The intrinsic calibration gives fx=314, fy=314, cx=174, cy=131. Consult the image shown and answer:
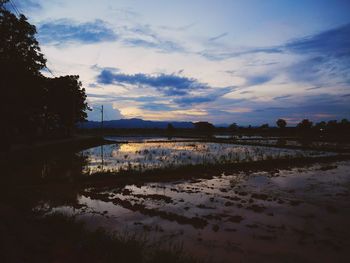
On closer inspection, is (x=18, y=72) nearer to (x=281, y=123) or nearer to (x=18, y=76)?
(x=18, y=76)

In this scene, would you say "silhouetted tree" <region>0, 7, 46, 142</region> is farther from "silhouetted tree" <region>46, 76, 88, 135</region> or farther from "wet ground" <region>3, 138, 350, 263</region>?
"silhouetted tree" <region>46, 76, 88, 135</region>

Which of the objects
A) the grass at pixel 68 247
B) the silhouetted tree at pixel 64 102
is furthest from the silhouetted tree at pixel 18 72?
the silhouetted tree at pixel 64 102

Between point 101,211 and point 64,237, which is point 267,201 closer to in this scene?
point 101,211

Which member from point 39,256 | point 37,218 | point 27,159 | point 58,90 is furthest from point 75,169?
point 58,90

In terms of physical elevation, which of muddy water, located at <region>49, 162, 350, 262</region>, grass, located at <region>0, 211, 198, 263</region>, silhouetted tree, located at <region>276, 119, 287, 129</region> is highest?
silhouetted tree, located at <region>276, 119, 287, 129</region>

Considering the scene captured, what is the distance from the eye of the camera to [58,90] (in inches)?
1731

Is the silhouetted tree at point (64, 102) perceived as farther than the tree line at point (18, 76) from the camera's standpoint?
Yes

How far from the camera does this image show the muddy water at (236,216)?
25.0ft

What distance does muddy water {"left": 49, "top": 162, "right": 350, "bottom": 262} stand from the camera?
763 centimetres

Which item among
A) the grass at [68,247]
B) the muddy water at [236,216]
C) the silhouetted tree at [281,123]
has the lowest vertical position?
the muddy water at [236,216]

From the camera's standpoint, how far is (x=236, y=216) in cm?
1024

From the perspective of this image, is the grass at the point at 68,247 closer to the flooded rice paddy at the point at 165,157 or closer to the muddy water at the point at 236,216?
the muddy water at the point at 236,216

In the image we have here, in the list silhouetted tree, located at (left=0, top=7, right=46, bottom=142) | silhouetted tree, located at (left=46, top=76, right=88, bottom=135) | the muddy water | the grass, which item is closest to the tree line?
silhouetted tree, located at (left=0, top=7, right=46, bottom=142)

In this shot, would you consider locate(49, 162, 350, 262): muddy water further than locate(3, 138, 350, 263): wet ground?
No
